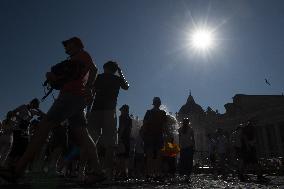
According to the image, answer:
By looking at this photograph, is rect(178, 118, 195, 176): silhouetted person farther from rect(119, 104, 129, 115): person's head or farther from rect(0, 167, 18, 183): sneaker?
rect(0, 167, 18, 183): sneaker

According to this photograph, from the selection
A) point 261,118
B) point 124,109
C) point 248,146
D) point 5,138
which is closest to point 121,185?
point 5,138

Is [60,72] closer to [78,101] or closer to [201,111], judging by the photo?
[78,101]

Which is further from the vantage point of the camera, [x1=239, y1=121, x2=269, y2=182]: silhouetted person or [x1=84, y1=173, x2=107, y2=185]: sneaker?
[x1=239, y1=121, x2=269, y2=182]: silhouetted person

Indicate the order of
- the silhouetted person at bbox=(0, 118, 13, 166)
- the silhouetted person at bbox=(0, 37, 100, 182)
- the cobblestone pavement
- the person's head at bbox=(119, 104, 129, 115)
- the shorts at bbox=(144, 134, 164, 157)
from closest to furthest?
the silhouetted person at bbox=(0, 37, 100, 182), the cobblestone pavement, the silhouetted person at bbox=(0, 118, 13, 166), the shorts at bbox=(144, 134, 164, 157), the person's head at bbox=(119, 104, 129, 115)

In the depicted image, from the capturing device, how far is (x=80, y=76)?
187 inches

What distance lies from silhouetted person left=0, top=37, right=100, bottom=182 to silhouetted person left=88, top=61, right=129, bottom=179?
6.27ft

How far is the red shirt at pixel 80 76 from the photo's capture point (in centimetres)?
467

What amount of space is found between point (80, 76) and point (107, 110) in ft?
8.59

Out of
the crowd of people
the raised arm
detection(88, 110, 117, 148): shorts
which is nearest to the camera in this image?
the crowd of people

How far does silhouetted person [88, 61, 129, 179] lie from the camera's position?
23.3ft

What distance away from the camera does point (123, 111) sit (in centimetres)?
970

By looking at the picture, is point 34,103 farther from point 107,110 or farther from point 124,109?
point 107,110

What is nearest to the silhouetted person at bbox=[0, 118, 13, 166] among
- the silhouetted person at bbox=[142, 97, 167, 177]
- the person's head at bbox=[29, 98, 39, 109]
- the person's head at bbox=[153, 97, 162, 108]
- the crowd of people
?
the crowd of people

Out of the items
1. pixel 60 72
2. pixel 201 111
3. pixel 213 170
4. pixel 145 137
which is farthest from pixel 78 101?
pixel 201 111
